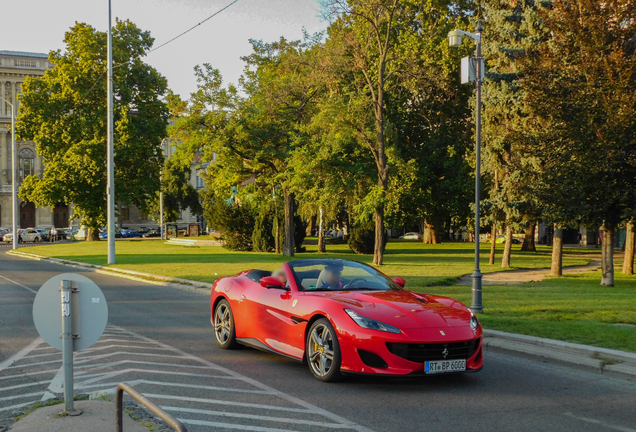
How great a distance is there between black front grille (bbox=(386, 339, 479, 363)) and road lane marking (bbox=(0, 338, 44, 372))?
4880 mm

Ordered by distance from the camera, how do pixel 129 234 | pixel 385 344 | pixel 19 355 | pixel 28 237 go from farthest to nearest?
pixel 129 234 → pixel 28 237 → pixel 19 355 → pixel 385 344

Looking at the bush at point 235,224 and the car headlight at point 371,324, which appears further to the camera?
the bush at point 235,224

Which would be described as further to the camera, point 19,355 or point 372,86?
point 372,86

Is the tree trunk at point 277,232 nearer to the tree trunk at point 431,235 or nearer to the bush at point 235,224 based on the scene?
the bush at point 235,224

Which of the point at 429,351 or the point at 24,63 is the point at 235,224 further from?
the point at 24,63

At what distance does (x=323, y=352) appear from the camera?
23.8 ft

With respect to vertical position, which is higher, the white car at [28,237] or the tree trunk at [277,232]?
the tree trunk at [277,232]

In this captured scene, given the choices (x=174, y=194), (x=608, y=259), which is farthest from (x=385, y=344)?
(x=174, y=194)

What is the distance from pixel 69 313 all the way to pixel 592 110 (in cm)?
1882

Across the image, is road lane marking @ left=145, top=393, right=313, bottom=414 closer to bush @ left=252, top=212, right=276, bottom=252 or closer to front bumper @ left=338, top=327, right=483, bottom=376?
front bumper @ left=338, top=327, right=483, bottom=376

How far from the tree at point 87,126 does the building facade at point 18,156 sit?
44967 millimetres

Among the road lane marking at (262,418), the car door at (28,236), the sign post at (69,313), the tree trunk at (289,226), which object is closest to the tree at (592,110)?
the road lane marking at (262,418)

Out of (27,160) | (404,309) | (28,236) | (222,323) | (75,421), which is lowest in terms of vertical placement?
(28,236)

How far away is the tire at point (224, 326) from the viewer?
30.1ft
